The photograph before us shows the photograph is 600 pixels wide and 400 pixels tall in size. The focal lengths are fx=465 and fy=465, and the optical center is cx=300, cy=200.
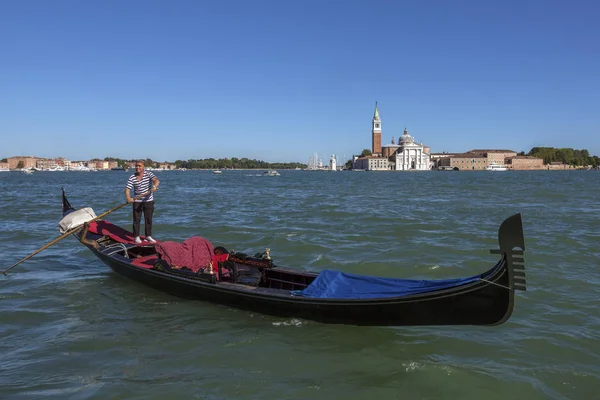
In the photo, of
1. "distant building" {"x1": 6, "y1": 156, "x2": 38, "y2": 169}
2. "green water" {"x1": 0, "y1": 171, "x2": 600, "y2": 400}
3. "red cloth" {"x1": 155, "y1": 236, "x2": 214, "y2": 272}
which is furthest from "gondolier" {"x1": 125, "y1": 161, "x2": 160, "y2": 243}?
"distant building" {"x1": 6, "y1": 156, "x2": 38, "y2": 169}

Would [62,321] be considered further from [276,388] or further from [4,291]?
[276,388]

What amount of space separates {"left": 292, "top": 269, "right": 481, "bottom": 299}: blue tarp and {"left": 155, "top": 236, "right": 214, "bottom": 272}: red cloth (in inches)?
60.1

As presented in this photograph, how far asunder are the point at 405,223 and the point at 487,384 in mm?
8493

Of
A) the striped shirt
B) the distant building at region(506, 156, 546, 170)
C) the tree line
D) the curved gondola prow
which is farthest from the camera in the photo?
the tree line

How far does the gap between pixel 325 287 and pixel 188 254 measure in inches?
73.8

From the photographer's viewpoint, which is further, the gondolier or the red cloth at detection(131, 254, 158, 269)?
the gondolier

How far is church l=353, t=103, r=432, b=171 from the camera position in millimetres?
99750

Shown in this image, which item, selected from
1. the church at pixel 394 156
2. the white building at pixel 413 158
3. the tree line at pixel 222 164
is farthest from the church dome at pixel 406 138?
the tree line at pixel 222 164

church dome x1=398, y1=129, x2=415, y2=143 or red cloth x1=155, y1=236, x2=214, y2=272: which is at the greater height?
church dome x1=398, y1=129, x2=415, y2=143

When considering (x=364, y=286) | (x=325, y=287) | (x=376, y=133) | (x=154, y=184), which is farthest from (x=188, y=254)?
(x=376, y=133)

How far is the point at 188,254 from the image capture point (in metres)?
5.22

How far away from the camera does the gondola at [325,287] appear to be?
Answer: 3129mm

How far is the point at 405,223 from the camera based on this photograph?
38.2 feet

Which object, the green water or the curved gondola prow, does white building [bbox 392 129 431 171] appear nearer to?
the green water
